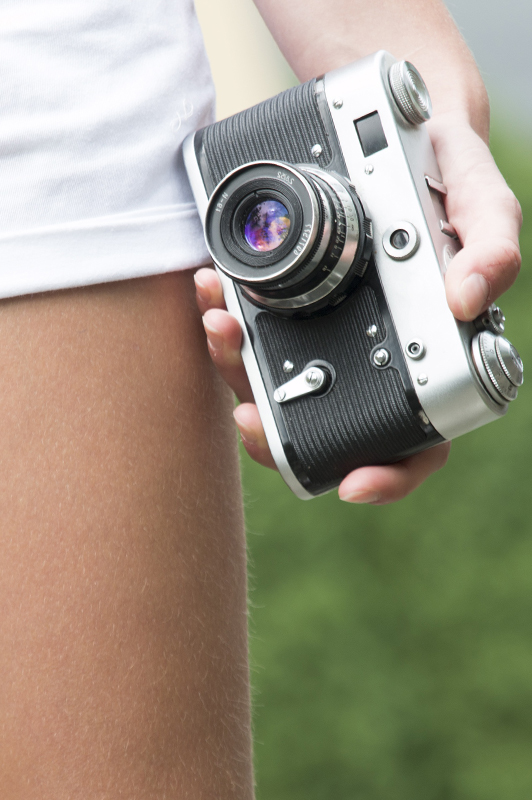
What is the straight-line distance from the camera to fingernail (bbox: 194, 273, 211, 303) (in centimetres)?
65

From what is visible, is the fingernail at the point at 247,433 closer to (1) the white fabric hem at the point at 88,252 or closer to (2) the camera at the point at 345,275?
(2) the camera at the point at 345,275

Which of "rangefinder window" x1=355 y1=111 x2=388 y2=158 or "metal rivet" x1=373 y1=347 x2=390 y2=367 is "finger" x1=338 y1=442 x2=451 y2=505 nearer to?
"metal rivet" x1=373 y1=347 x2=390 y2=367

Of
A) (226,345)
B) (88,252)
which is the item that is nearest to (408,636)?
(226,345)

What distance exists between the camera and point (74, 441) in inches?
20.9

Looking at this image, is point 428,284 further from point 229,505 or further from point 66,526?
point 66,526

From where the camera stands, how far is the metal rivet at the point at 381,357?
0.67 meters

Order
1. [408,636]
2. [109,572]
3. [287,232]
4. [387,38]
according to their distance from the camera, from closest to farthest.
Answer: [109,572], [287,232], [387,38], [408,636]

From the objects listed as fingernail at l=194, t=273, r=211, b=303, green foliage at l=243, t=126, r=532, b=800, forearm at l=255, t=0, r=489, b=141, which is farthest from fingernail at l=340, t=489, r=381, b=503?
green foliage at l=243, t=126, r=532, b=800

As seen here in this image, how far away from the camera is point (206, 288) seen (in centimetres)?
65

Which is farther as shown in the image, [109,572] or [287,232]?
[287,232]

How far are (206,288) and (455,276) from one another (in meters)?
0.20

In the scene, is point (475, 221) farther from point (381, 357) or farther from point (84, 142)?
point (84, 142)

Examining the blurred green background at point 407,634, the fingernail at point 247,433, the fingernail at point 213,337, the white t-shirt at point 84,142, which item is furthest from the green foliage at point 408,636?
the white t-shirt at point 84,142

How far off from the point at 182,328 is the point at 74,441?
13 centimetres
